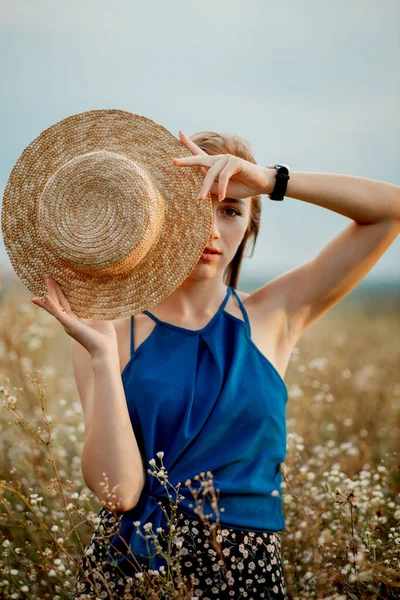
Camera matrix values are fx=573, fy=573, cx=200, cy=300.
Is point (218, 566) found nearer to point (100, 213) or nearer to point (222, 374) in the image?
point (222, 374)

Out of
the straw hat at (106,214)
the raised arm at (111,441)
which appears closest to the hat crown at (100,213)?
the straw hat at (106,214)

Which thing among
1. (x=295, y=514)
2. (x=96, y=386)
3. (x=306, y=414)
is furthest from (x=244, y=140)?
(x=306, y=414)

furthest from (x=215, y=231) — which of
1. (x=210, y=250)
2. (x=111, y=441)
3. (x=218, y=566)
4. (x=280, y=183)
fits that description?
(x=218, y=566)

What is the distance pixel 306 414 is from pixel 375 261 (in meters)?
2.06

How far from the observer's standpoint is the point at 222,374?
7.19ft

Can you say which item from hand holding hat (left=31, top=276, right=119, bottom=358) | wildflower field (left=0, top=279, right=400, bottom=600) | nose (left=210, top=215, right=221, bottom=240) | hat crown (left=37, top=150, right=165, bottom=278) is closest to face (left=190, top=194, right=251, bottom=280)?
nose (left=210, top=215, right=221, bottom=240)

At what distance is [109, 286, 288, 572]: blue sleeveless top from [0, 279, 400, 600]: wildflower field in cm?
23

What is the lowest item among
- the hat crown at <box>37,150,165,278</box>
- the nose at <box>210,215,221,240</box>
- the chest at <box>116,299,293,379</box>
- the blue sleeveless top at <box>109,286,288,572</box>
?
the blue sleeveless top at <box>109,286,288,572</box>

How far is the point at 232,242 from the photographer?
2389 mm

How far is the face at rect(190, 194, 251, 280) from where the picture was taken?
2.31 metres

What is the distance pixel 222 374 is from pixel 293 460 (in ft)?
4.29

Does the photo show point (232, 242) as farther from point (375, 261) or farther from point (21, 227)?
point (21, 227)

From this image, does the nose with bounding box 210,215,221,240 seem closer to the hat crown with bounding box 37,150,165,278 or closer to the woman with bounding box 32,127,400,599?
the woman with bounding box 32,127,400,599

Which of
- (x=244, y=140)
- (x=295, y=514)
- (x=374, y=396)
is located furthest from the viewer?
(x=374, y=396)
